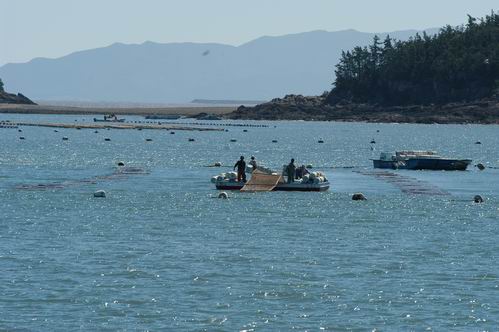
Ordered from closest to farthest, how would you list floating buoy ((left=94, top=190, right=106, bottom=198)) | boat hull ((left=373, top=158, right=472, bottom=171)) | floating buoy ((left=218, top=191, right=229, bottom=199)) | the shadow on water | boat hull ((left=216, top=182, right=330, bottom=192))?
1. floating buoy ((left=218, top=191, right=229, bottom=199))
2. floating buoy ((left=94, top=190, right=106, bottom=198))
3. boat hull ((left=216, top=182, right=330, bottom=192))
4. the shadow on water
5. boat hull ((left=373, top=158, right=472, bottom=171))

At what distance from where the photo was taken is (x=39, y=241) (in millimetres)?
53594

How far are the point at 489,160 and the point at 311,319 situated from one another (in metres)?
109

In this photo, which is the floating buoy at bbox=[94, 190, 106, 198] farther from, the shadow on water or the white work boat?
the shadow on water

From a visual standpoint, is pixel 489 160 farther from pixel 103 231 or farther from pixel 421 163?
pixel 103 231

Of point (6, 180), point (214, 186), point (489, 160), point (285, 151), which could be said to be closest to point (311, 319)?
point (214, 186)

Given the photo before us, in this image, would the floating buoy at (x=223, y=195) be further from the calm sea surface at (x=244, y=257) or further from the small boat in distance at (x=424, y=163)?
the small boat in distance at (x=424, y=163)

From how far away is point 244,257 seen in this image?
49.5 metres

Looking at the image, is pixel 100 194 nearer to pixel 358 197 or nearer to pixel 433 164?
pixel 358 197

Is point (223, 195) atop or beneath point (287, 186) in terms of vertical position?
beneath

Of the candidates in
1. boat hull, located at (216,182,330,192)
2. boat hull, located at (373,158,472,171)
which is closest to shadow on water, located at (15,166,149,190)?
boat hull, located at (216,182,330,192)

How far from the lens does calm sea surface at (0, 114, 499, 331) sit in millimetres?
38219

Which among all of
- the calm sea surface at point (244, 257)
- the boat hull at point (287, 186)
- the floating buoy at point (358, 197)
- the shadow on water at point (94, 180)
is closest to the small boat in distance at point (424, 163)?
the calm sea surface at point (244, 257)

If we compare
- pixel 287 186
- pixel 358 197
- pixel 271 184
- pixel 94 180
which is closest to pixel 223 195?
pixel 271 184

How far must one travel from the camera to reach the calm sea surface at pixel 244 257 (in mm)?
38219
